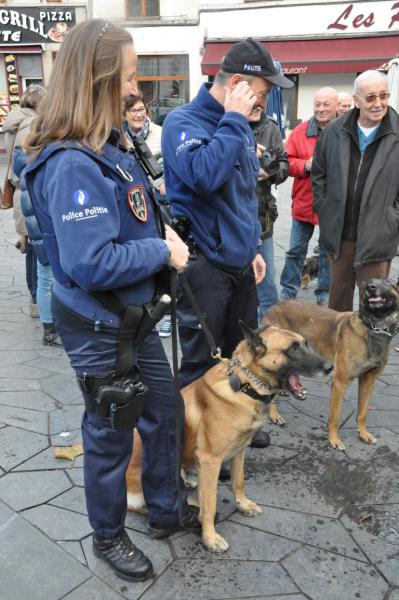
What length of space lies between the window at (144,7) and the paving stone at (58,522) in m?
21.5

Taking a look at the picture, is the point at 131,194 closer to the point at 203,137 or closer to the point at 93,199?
the point at 93,199

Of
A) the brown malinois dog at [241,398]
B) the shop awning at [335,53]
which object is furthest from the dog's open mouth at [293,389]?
Result: the shop awning at [335,53]

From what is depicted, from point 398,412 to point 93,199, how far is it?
116 inches

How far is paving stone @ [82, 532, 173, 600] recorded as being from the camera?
2.16m

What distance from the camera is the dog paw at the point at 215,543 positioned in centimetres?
239

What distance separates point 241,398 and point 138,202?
108 centimetres

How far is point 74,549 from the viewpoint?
7.73ft

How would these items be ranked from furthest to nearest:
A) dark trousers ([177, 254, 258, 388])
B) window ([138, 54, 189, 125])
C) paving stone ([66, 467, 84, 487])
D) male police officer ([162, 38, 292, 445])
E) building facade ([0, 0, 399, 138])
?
window ([138, 54, 189, 125]) < building facade ([0, 0, 399, 138]) < paving stone ([66, 467, 84, 487]) < dark trousers ([177, 254, 258, 388]) < male police officer ([162, 38, 292, 445])

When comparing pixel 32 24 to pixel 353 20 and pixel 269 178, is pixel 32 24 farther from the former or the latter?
pixel 269 178

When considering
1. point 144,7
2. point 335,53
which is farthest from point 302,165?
point 144,7

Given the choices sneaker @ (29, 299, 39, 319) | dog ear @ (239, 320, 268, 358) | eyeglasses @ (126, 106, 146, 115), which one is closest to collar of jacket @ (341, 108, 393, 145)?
eyeglasses @ (126, 106, 146, 115)

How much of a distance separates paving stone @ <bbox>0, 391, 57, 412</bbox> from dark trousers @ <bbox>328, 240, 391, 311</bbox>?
7.97 ft

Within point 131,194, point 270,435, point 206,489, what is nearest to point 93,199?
point 131,194

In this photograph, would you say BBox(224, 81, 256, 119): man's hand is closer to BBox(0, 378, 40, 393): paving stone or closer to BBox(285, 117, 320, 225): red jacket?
BBox(0, 378, 40, 393): paving stone
